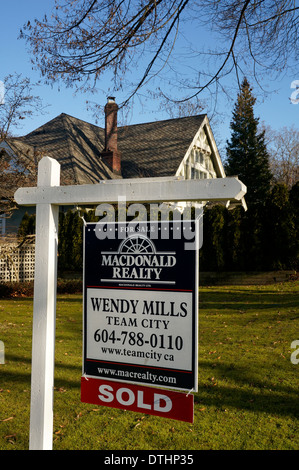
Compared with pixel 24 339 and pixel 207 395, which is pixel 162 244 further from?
pixel 24 339

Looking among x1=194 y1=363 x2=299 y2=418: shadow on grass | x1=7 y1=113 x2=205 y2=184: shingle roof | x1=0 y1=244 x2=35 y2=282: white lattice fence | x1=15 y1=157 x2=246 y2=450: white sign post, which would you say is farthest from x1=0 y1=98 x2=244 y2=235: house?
x1=15 y1=157 x2=246 y2=450: white sign post

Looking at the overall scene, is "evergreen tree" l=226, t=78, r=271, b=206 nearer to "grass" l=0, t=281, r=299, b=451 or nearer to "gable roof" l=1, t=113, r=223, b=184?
"gable roof" l=1, t=113, r=223, b=184

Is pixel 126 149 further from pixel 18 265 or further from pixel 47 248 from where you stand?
pixel 47 248

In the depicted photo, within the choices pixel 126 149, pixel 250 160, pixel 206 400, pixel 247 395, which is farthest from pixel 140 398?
pixel 250 160

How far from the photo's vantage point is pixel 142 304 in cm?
227

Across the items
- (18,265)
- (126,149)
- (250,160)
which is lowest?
(18,265)

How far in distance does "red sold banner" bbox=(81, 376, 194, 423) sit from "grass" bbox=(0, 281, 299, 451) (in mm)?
1284

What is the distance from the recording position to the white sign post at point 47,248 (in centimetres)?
234

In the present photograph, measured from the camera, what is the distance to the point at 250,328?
770cm

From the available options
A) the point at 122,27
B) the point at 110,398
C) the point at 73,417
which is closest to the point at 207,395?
the point at 73,417

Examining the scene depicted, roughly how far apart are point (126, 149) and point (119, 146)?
0.68m

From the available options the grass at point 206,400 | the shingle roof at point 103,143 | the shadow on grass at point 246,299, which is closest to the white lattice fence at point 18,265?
the shingle roof at point 103,143

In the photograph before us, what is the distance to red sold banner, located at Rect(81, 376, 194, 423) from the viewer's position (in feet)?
7.16

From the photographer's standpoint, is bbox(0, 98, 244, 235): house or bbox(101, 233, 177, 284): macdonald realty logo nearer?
bbox(101, 233, 177, 284): macdonald realty logo
